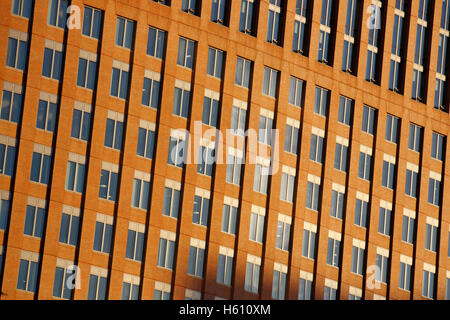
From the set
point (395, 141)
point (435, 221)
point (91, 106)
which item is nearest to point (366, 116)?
point (395, 141)

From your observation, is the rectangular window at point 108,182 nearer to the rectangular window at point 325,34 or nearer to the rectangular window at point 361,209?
the rectangular window at point 325,34

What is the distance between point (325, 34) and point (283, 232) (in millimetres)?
13600

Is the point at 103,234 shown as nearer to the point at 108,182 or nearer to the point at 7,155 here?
the point at 108,182

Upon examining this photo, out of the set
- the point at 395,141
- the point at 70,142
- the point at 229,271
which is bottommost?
the point at 229,271

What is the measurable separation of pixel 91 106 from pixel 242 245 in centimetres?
1244

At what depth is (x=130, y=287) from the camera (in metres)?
66.0

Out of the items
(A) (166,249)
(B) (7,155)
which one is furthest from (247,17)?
(B) (7,155)

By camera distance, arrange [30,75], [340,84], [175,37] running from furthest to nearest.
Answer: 1. [340,84]
2. [175,37]
3. [30,75]

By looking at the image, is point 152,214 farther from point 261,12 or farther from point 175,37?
point 261,12

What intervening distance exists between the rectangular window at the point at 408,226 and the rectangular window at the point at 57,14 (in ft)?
89.0

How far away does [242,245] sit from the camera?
70.3 metres

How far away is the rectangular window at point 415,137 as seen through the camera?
80188 mm

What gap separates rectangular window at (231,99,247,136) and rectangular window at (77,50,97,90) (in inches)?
369

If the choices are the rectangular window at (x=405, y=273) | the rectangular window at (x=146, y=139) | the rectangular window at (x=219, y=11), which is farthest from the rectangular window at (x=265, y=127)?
the rectangular window at (x=405, y=273)
